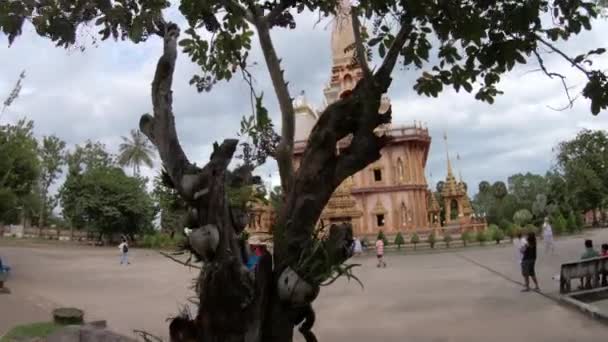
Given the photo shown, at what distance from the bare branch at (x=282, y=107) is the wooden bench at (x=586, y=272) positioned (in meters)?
9.15

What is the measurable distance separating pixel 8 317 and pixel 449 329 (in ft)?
30.3

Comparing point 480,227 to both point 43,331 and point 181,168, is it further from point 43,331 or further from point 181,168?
point 181,168

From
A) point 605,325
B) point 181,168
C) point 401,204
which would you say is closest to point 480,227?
point 401,204

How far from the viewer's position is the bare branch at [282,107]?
4.68 meters

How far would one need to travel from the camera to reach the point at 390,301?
12961 mm

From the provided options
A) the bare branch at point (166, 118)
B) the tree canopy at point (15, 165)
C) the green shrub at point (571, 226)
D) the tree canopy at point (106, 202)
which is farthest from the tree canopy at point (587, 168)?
the bare branch at point (166, 118)

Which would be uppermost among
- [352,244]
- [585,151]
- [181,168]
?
[585,151]

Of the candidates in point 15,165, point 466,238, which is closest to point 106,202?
point 15,165

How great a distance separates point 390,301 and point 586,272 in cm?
432

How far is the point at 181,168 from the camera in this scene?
457cm

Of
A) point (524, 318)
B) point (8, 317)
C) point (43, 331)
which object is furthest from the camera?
point (8, 317)

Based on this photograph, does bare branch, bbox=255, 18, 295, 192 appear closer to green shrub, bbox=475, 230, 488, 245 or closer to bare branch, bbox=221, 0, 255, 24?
bare branch, bbox=221, 0, 255, 24

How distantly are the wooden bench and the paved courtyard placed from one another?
22.6 inches

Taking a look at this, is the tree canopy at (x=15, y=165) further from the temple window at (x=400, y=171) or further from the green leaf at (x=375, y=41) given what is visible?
the temple window at (x=400, y=171)
